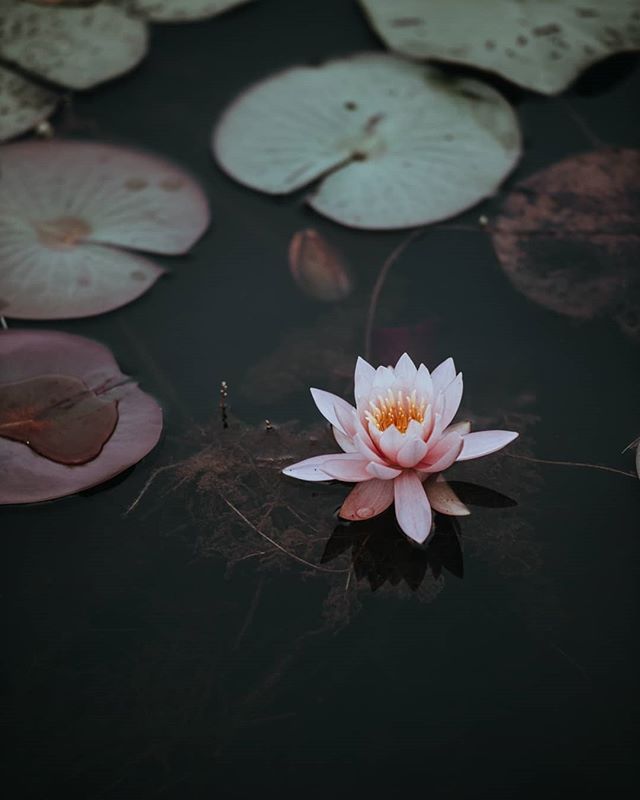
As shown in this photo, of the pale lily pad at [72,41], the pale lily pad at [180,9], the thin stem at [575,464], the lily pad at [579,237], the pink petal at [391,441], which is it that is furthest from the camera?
Answer: the pale lily pad at [180,9]

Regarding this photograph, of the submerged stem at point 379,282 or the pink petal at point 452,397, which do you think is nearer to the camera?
the pink petal at point 452,397

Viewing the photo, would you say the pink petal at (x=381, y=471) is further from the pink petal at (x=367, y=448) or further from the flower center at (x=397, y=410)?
the flower center at (x=397, y=410)

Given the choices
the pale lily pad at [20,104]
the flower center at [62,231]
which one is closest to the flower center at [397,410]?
the flower center at [62,231]

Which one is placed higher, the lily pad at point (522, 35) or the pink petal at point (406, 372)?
the lily pad at point (522, 35)

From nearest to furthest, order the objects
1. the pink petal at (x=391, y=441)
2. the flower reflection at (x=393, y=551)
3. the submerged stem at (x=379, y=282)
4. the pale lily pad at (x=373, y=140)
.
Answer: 1. the pink petal at (x=391, y=441)
2. the flower reflection at (x=393, y=551)
3. the submerged stem at (x=379, y=282)
4. the pale lily pad at (x=373, y=140)

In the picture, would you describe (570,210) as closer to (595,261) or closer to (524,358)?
(595,261)

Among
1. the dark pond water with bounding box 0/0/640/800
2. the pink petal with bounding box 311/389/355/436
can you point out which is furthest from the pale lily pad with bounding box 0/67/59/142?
the pink petal with bounding box 311/389/355/436

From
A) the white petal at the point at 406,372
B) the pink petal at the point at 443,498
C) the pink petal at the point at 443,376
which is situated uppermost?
the white petal at the point at 406,372

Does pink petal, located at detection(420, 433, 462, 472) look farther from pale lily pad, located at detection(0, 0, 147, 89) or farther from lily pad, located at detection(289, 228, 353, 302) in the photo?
pale lily pad, located at detection(0, 0, 147, 89)

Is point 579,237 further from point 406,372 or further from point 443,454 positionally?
point 443,454

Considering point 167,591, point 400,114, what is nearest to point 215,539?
point 167,591
